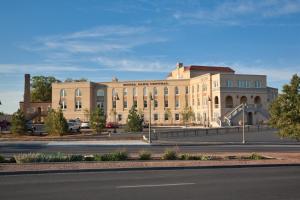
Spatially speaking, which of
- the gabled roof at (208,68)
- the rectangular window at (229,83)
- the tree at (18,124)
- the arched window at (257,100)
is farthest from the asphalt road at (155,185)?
the gabled roof at (208,68)

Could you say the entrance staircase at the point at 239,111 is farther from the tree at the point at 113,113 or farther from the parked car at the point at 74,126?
the parked car at the point at 74,126

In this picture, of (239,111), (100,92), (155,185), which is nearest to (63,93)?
(100,92)

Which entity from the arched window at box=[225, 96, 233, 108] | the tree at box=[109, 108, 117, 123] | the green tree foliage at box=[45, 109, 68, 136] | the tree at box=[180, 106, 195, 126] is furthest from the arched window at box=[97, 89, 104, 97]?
the green tree foliage at box=[45, 109, 68, 136]

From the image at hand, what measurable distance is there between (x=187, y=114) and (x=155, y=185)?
75.3 meters

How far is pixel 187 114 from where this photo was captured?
87.7 meters

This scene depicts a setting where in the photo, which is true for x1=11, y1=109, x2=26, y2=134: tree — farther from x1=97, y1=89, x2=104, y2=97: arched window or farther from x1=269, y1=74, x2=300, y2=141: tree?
x1=97, y1=89, x2=104, y2=97: arched window

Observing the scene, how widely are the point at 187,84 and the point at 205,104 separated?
33.6 feet

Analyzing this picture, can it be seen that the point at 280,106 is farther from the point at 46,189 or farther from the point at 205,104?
the point at 205,104

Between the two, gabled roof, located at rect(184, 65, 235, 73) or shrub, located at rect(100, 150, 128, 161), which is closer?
shrub, located at rect(100, 150, 128, 161)

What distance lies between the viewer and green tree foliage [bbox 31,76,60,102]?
5245 inches

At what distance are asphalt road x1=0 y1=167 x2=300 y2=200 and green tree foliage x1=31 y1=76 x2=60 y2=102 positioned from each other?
12147cm

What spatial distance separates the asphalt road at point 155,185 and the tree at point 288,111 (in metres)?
8.34

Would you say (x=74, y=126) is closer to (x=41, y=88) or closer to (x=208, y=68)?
(x=208, y=68)

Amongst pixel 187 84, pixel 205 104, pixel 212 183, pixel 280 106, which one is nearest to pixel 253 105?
pixel 205 104
